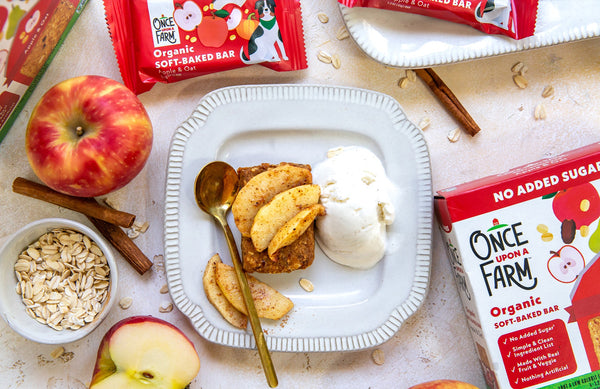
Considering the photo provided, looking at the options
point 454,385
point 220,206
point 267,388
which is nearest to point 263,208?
point 220,206

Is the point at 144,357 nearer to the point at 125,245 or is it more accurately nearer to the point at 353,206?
the point at 125,245

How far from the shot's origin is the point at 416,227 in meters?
1.08

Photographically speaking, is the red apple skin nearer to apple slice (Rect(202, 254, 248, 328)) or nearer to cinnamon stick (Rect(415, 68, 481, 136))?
apple slice (Rect(202, 254, 248, 328))

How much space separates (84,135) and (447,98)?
A: 759 millimetres

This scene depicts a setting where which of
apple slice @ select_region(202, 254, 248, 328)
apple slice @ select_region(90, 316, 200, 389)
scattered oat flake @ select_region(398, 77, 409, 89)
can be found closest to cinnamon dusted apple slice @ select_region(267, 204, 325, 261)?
apple slice @ select_region(202, 254, 248, 328)

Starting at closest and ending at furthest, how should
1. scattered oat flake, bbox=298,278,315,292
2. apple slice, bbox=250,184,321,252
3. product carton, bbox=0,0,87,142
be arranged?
product carton, bbox=0,0,87,142 < apple slice, bbox=250,184,321,252 < scattered oat flake, bbox=298,278,315,292

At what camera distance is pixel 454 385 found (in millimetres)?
1019

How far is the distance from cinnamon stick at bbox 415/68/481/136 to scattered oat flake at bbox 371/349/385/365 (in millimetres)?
529

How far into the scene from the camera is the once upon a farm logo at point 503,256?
982 millimetres

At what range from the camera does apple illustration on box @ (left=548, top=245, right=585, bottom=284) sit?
0.99 meters

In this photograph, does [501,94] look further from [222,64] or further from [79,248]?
[79,248]

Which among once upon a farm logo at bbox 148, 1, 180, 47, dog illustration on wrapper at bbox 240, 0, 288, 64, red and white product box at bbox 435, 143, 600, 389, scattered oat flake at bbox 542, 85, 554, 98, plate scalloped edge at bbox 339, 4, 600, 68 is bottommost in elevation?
red and white product box at bbox 435, 143, 600, 389

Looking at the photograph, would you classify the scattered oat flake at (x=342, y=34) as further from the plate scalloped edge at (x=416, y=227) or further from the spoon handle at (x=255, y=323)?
the spoon handle at (x=255, y=323)

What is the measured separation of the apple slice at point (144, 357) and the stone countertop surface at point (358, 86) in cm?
10
